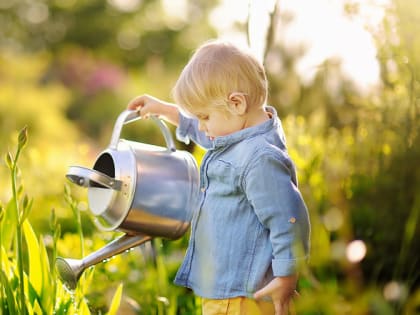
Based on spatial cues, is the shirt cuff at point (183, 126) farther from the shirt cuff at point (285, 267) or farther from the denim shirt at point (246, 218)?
the shirt cuff at point (285, 267)

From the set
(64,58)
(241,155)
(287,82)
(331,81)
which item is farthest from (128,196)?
(64,58)

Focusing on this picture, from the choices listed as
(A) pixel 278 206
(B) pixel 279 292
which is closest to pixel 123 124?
(A) pixel 278 206

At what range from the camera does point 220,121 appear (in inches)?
66.2

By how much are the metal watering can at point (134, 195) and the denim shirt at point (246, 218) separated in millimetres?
109

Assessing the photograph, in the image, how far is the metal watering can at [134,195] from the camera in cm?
179

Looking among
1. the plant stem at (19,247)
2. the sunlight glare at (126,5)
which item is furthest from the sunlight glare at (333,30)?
the sunlight glare at (126,5)

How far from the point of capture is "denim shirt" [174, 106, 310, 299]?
62.7 inches

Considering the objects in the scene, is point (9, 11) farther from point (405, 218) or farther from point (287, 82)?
point (405, 218)

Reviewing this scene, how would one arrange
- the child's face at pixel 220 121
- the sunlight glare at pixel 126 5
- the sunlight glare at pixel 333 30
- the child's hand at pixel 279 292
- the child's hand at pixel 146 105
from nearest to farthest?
the child's hand at pixel 279 292
the child's face at pixel 220 121
the child's hand at pixel 146 105
the sunlight glare at pixel 333 30
the sunlight glare at pixel 126 5

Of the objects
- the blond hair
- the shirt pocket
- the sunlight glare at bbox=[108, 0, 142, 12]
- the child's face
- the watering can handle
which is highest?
the blond hair

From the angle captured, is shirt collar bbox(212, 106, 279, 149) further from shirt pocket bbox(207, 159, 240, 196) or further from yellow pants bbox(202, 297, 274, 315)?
yellow pants bbox(202, 297, 274, 315)

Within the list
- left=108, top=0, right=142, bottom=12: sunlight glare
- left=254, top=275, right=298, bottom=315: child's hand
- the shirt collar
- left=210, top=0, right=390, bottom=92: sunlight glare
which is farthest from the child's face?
left=108, top=0, right=142, bottom=12: sunlight glare

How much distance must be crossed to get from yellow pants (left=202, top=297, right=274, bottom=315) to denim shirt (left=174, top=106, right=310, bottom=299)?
0.02 metres

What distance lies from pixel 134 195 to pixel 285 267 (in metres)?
0.43
